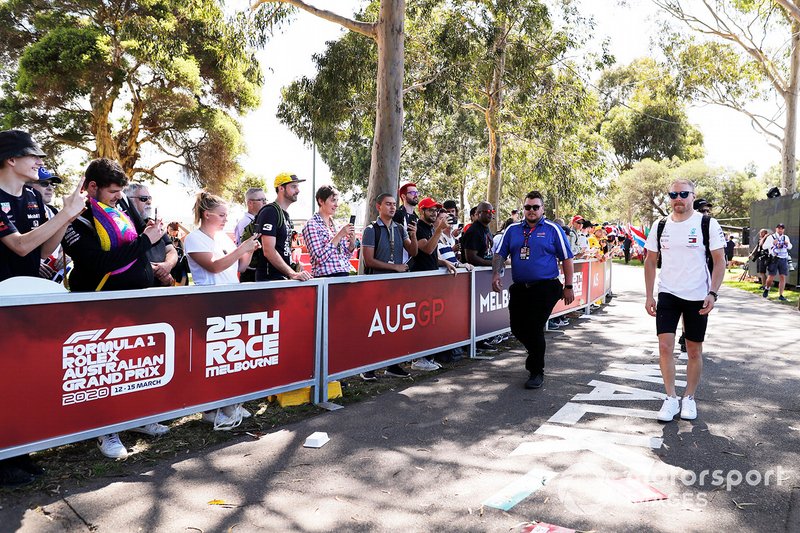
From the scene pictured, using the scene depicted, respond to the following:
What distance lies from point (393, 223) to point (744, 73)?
25110 millimetres

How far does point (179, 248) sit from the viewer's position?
25.0ft

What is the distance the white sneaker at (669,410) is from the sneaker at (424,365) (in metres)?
2.67

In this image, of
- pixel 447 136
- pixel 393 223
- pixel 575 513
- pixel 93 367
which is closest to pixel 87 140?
pixel 447 136

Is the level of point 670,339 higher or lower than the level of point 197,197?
lower

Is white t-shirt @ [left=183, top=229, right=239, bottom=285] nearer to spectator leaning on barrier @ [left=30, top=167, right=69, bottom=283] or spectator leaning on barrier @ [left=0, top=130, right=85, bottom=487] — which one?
spectator leaning on barrier @ [left=30, top=167, right=69, bottom=283]

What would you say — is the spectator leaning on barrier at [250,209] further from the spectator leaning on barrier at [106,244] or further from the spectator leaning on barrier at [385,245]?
the spectator leaning on barrier at [106,244]

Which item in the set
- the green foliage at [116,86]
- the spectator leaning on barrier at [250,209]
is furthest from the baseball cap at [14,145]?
the green foliage at [116,86]

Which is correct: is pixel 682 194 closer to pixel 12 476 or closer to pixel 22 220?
pixel 22 220

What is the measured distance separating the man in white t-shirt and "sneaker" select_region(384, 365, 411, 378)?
8.91 ft

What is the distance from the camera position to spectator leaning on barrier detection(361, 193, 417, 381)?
6.67m

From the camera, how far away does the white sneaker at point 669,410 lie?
201 inches

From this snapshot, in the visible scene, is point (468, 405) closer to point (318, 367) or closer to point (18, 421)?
point (318, 367)

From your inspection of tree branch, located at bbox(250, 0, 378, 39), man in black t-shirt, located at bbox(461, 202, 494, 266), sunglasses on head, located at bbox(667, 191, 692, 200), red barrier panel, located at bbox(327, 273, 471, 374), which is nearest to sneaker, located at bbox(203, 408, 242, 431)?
red barrier panel, located at bbox(327, 273, 471, 374)

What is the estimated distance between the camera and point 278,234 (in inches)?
222
